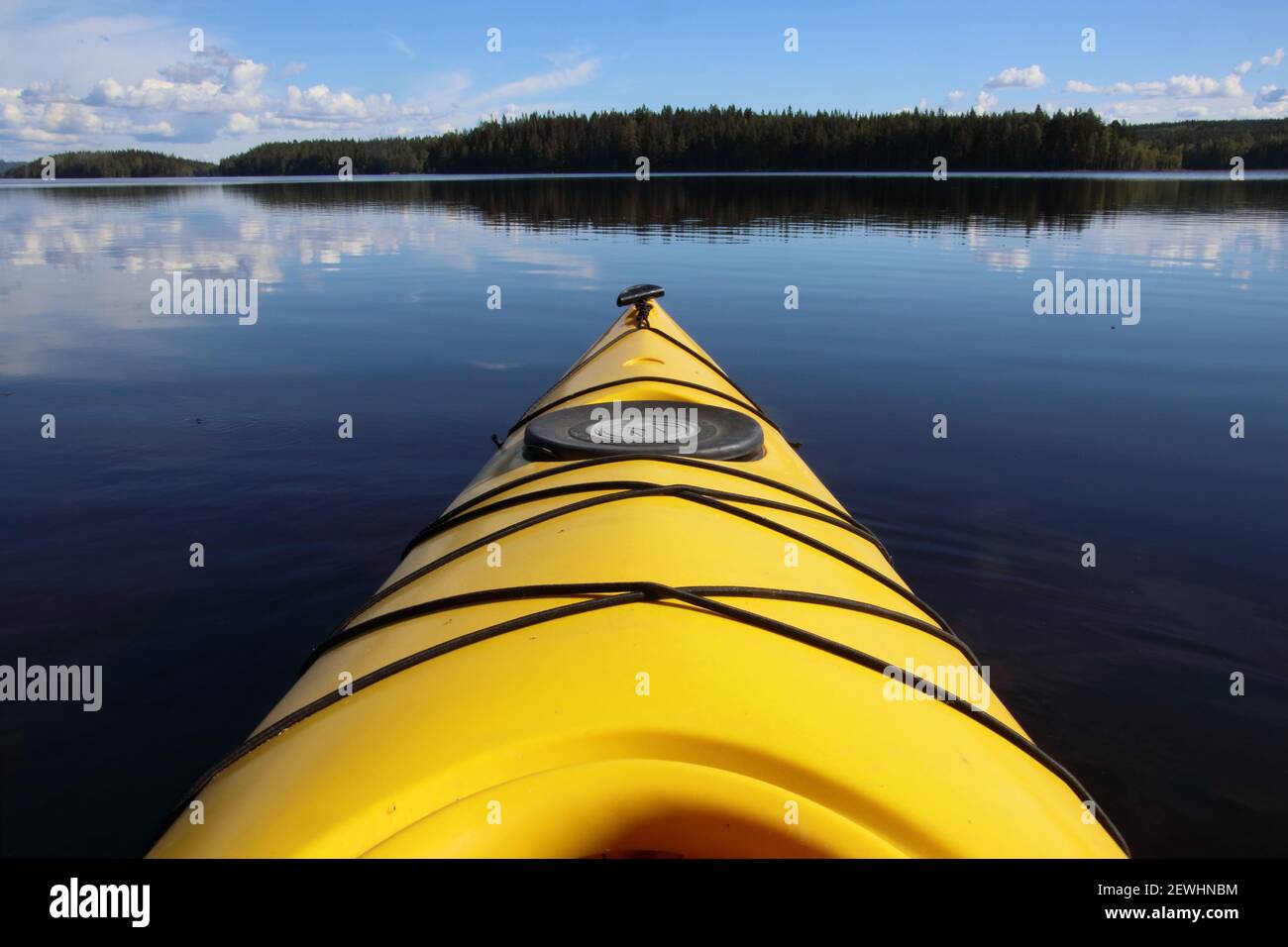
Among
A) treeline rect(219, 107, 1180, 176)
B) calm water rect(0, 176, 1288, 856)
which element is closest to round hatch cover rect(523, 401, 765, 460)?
calm water rect(0, 176, 1288, 856)

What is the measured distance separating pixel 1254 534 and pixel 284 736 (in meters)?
5.06

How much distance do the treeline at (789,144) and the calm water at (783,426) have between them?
204 feet

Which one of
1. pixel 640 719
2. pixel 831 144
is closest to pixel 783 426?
pixel 640 719

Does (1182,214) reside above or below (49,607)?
above

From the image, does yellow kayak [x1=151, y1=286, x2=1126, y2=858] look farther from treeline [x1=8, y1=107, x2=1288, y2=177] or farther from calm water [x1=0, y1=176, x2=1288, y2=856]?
treeline [x1=8, y1=107, x2=1288, y2=177]

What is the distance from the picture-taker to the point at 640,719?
1602 mm

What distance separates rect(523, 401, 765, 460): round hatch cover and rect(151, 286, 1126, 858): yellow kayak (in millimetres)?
303

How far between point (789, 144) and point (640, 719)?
8262 centimetres

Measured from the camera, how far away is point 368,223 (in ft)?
85.9

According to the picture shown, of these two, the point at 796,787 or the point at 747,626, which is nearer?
the point at 796,787

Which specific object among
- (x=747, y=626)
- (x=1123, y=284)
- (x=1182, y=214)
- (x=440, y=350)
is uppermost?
(x=1182, y=214)

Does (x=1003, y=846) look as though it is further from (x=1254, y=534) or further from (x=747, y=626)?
(x=1254, y=534)

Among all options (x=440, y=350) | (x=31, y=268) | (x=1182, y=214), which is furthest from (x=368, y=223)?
(x=1182, y=214)
